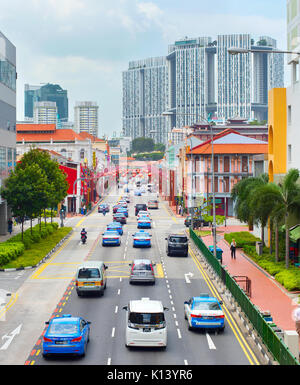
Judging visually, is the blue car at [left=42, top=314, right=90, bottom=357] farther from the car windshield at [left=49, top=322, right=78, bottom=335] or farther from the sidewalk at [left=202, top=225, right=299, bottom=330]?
the sidewalk at [left=202, top=225, right=299, bottom=330]

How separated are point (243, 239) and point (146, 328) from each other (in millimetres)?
33198

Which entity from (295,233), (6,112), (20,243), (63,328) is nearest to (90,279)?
(63,328)

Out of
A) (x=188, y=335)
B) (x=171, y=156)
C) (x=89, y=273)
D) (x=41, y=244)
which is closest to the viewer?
(x=188, y=335)

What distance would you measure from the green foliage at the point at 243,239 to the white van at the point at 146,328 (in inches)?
1151

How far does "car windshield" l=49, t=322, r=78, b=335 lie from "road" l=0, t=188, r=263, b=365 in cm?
107

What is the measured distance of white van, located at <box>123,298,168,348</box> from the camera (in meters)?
22.9

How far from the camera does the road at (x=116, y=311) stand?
874 inches

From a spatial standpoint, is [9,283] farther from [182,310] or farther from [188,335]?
[188,335]

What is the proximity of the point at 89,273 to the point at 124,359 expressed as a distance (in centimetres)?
1190

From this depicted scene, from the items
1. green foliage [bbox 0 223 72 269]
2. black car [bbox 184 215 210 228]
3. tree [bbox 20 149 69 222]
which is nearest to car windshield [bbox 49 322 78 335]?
green foliage [bbox 0 223 72 269]

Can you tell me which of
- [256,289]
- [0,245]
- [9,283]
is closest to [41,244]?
[0,245]

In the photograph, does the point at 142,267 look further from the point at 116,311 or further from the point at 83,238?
the point at 83,238

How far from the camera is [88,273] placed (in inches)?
1312

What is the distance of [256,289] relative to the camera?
113 ft
